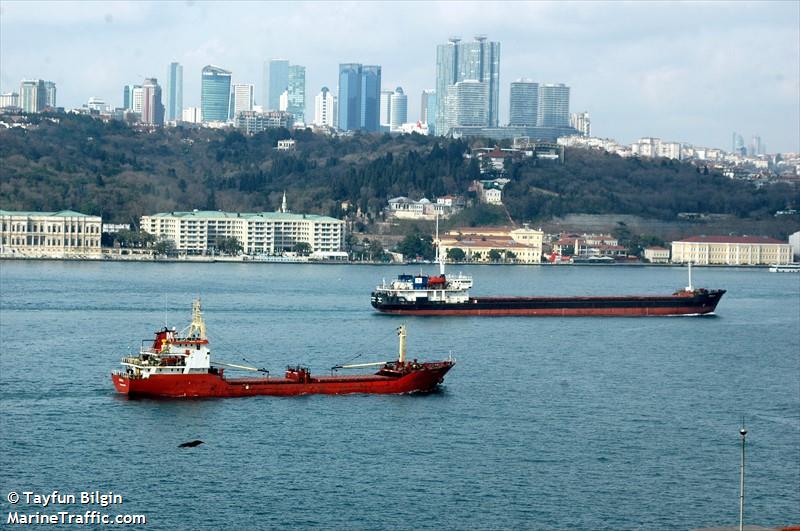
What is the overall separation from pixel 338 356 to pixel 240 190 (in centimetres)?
8164

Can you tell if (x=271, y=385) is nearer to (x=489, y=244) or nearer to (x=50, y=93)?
(x=489, y=244)

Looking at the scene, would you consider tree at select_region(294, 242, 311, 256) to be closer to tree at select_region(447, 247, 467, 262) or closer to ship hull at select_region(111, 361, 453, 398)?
tree at select_region(447, 247, 467, 262)

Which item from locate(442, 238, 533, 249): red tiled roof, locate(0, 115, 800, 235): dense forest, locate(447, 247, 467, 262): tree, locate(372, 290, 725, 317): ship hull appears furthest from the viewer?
locate(0, 115, 800, 235): dense forest

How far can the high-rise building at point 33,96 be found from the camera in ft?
518

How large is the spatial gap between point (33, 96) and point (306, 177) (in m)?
47.0

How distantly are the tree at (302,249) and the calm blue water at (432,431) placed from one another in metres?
46.6

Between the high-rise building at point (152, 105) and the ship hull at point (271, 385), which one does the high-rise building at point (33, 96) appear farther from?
the ship hull at point (271, 385)

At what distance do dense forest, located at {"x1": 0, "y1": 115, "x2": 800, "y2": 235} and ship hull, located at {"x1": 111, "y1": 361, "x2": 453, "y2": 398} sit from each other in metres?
68.1

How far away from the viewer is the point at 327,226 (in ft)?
316

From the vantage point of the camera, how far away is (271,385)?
99.9 ft

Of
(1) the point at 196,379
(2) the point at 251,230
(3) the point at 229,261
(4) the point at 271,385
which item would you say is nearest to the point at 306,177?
(2) the point at 251,230

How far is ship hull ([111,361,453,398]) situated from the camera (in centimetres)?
2977

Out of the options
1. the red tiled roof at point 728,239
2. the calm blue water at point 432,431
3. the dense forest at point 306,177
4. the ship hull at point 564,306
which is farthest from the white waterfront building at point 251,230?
the calm blue water at point 432,431

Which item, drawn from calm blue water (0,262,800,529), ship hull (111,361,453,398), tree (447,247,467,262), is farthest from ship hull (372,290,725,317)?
tree (447,247,467,262)
